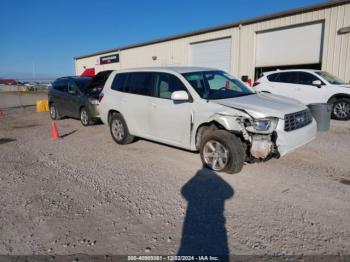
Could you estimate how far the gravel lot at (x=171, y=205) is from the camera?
2.74 meters

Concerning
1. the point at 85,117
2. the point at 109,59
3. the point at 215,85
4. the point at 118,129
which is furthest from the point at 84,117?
the point at 109,59

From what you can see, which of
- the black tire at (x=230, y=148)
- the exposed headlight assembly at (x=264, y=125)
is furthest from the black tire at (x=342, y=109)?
the black tire at (x=230, y=148)

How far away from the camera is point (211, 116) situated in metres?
4.50

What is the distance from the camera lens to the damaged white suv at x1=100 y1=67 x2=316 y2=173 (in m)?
4.12

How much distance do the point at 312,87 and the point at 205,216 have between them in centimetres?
834

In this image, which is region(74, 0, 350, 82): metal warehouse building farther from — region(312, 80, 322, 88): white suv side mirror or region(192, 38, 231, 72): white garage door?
region(312, 80, 322, 88): white suv side mirror

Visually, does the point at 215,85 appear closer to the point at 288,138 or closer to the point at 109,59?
the point at 288,138

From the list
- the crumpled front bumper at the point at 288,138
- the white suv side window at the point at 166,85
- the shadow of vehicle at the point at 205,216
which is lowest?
the shadow of vehicle at the point at 205,216

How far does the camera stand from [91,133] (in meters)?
8.55

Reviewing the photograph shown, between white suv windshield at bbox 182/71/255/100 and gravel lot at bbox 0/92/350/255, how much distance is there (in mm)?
1360

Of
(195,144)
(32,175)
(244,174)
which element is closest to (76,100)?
(32,175)

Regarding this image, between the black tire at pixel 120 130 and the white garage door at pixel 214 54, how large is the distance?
11.7m

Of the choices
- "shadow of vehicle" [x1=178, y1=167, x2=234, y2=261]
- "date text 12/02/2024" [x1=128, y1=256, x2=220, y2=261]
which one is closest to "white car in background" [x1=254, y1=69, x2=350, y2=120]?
"shadow of vehicle" [x1=178, y1=167, x2=234, y2=261]

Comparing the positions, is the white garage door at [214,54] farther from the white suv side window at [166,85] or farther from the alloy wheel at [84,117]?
the white suv side window at [166,85]
